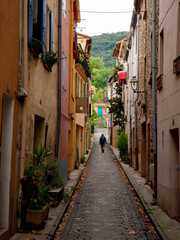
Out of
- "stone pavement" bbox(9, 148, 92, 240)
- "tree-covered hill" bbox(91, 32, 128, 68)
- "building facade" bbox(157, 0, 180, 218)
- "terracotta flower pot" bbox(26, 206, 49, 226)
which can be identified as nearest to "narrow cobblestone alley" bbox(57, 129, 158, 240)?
"stone pavement" bbox(9, 148, 92, 240)

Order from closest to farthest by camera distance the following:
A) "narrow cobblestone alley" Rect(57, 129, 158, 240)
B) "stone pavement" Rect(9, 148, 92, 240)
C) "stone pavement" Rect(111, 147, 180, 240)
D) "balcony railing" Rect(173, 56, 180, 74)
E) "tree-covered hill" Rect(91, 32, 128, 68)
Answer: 1. "stone pavement" Rect(9, 148, 92, 240)
2. "stone pavement" Rect(111, 147, 180, 240)
3. "narrow cobblestone alley" Rect(57, 129, 158, 240)
4. "balcony railing" Rect(173, 56, 180, 74)
5. "tree-covered hill" Rect(91, 32, 128, 68)

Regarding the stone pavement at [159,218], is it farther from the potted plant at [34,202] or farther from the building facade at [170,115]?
the potted plant at [34,202]

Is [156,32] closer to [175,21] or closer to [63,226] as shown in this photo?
[175,21]

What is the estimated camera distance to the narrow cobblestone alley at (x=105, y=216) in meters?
7.32

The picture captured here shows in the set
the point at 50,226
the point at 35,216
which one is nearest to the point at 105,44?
the point at 50,226

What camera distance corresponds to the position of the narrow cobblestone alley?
7319 millimetres

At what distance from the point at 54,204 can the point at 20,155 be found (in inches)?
122

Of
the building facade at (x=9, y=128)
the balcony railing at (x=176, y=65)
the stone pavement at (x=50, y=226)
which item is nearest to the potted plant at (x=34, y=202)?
the stone pavement at (x=50, y=226)

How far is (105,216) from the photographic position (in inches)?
351

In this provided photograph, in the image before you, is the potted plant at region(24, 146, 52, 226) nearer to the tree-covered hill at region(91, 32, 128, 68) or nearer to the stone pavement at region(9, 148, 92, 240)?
the stone pavement at region(9, 148, 92, 240)

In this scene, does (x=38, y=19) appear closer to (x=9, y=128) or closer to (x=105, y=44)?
(x=9, y=128)

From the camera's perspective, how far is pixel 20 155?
277 inches

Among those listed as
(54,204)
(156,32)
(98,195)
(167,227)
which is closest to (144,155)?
(98,195)

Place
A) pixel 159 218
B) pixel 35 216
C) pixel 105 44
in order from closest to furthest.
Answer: pixel 35 216
pixel 159 218
pixel 105 44
